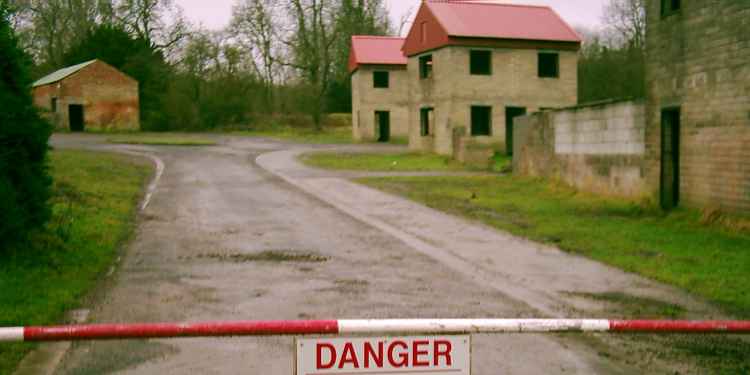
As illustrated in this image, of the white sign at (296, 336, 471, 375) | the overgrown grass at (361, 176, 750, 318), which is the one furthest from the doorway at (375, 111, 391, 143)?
the white sign at (296, 336, 471, 375)

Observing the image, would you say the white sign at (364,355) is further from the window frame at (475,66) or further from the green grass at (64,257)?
the window frame at (475,66)

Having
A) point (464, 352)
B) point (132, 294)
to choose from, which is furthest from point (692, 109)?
point (464, 352)

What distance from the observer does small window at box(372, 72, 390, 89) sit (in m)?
53.8

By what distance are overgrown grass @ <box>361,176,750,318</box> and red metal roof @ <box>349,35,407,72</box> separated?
30.2 m

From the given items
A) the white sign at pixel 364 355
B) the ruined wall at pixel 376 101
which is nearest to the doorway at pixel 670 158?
the white sign at pixel 364 355

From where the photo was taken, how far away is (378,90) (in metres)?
53.8

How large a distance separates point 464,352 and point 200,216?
13404 mm

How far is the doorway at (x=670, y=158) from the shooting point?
16.7 meters

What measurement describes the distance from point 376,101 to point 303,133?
7.55 m

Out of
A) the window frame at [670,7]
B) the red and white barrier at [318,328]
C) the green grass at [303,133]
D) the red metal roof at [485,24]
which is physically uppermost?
the red metal roof at [485,24]

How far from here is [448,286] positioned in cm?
963

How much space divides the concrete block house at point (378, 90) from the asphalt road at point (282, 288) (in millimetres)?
34784

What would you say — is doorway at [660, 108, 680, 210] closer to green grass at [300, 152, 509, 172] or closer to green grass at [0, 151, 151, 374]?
green grass at [0, 151, 151, 374]

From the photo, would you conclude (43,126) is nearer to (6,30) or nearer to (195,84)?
(6,30)
